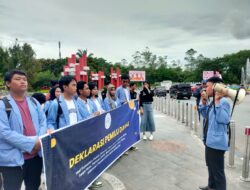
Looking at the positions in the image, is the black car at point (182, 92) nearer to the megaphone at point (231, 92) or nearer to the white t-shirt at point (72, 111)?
the megaphone at point (231, 92)

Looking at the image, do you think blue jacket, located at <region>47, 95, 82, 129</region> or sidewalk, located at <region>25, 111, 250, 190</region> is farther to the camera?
sidewalk, located at <region>25, 111, 250, 190</region>

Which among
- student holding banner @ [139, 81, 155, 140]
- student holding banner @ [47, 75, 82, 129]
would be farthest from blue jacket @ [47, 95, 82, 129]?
student holding banner @ [139, 81, 155, 140]

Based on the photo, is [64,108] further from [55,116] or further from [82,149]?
[82,149]

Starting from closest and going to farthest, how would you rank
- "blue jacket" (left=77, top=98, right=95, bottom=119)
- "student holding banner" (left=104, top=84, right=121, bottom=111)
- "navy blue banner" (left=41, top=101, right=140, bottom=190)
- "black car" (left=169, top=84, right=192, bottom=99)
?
1. "navy blue banner" (left=41, top=101, right=140, bottom=190)
2. "blue jacket" (left=77, top=98, right=95, bottom=119)
3. "student holding banner" (left=104, top=84, right=121, bottom=111)
4. "black car" (left=169, top=84, right=192, bottom=99)

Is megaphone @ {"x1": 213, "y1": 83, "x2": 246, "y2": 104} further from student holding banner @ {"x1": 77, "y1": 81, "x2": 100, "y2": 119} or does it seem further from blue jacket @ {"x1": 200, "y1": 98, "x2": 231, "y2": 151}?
student holding banner @ {"x1": 77, "y1": 81, "x2": 100, "y2": 119}

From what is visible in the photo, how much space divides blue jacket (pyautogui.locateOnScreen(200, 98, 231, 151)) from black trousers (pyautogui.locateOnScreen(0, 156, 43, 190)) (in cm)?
240

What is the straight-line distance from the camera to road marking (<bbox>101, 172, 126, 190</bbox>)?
4.35 metres

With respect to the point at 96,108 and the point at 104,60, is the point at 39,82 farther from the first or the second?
the point at 96,108

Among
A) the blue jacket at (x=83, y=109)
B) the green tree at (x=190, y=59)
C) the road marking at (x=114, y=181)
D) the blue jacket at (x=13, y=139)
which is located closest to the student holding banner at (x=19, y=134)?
the blue jacket at (x=13, y=139)

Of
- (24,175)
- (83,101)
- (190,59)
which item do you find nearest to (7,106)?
(24,175)

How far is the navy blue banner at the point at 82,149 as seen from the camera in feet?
9.48

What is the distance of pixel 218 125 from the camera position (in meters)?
3.66

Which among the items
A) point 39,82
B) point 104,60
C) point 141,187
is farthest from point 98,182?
point 104,60

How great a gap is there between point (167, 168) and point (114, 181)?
1302 millimetres
